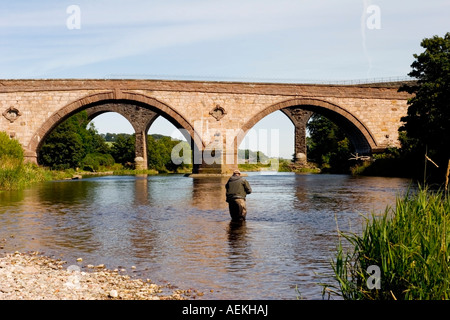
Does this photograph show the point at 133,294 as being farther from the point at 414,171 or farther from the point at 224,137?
the point at 224,137

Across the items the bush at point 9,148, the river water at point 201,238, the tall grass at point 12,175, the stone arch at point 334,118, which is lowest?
the river water at point 201,238

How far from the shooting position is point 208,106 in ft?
140

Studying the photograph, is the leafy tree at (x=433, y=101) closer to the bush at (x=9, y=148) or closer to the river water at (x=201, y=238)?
the river water at (x=201, y=238)

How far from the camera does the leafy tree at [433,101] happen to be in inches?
1170

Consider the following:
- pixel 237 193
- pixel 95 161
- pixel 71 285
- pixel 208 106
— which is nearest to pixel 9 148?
pixel 208 106

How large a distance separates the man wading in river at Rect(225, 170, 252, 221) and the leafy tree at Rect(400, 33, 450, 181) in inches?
707

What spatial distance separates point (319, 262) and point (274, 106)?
34677mm

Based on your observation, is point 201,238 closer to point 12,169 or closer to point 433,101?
point 12,169

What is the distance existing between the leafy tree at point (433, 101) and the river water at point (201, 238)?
36.5ft

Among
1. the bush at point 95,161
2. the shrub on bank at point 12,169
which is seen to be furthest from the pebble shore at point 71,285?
the bush at point 95,161

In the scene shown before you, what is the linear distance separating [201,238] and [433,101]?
23594 millimetres

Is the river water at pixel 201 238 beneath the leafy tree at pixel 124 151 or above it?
beneath
